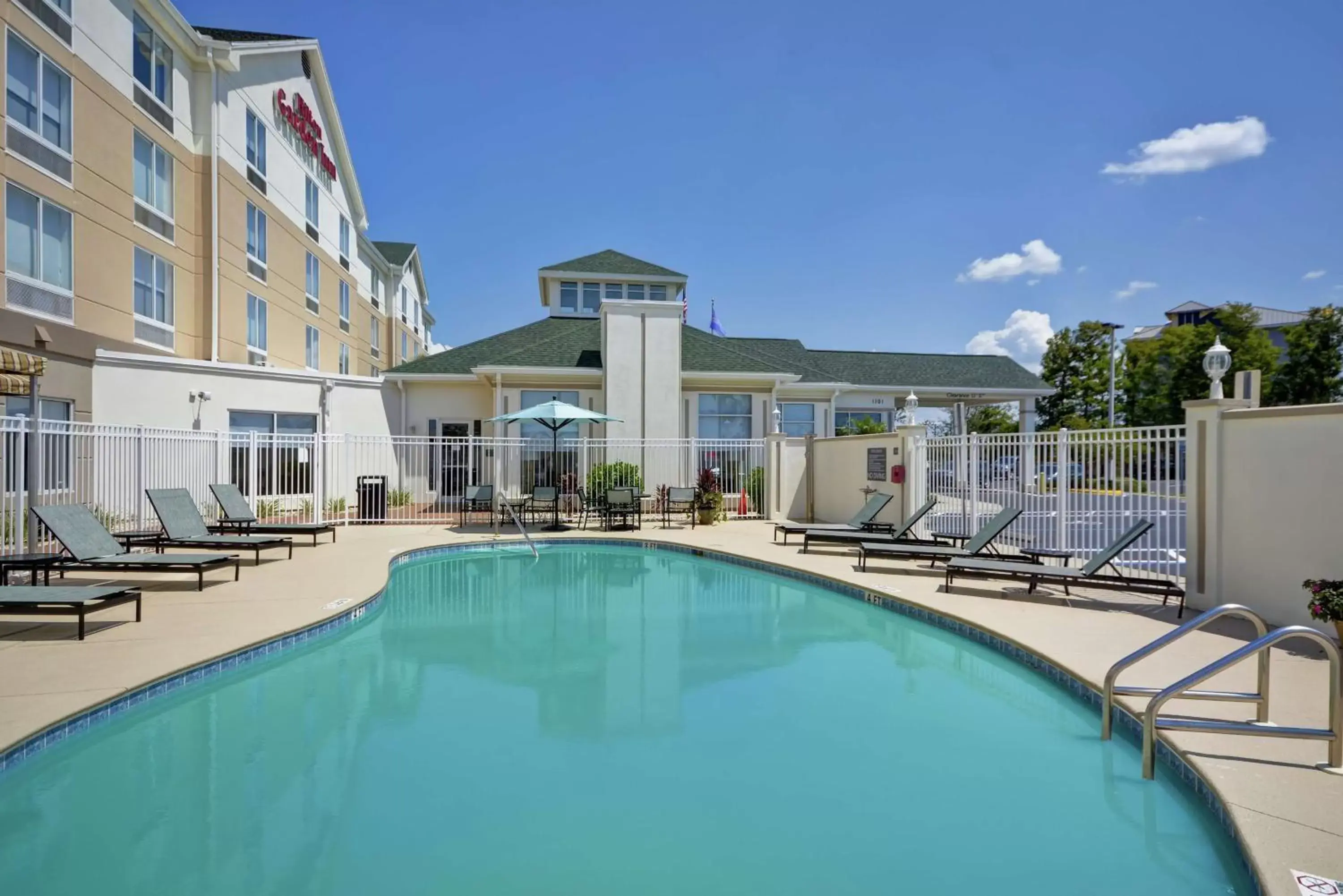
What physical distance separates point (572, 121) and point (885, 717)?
14661 millimetres

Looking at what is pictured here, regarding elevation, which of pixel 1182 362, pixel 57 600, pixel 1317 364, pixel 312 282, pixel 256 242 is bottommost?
pixel 57 600

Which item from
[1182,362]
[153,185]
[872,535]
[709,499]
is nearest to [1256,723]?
[872,535]

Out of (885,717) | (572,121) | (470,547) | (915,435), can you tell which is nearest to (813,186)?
(572,121)

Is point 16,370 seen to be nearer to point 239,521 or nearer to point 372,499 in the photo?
point 239,521

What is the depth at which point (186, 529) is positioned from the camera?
10.6 m

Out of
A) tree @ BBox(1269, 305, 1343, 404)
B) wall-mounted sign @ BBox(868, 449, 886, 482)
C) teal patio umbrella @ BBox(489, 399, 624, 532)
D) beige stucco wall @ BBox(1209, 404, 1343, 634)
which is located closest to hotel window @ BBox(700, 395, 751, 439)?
A: teal patio umbrella @ BBox(489, 399, 624, 532)

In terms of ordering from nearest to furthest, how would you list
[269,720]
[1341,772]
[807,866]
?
[807,866] → [1341,772] → [269,720]

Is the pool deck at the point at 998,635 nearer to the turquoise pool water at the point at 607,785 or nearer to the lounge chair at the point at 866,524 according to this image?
the turquoise pool water at the point at 607,785

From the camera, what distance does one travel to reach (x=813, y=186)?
717 inches

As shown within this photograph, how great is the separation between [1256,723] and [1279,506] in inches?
146

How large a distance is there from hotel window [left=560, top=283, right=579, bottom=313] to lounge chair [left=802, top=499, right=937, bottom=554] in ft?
48.6

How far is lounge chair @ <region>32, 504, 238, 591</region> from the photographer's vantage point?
7898 mm

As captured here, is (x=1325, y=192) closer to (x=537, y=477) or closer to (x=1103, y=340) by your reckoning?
(x=1103, y=340)

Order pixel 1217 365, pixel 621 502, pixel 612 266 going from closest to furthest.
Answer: pixel 1217 365 → pixel 621 502 → pixel 612 266
